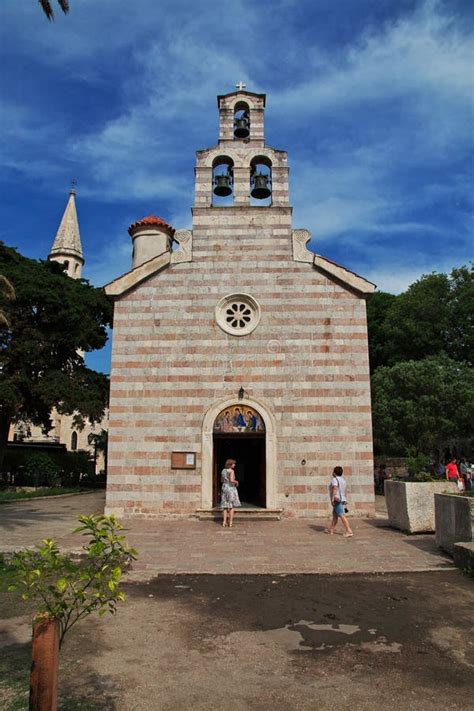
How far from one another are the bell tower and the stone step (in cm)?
942

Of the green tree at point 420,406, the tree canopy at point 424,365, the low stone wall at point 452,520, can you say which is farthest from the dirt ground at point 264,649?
the green tree at point 420,406

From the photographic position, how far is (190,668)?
15.4 feet

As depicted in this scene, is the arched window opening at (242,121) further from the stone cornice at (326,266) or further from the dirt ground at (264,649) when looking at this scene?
the dirt ground at (264,649)

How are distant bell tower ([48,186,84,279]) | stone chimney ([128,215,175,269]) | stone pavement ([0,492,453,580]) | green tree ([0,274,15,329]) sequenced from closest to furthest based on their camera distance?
stone pavement ([0,492,453,580])
green tree ([0,274,15,329])
stone chimney ([128,215,175,269])
distant bell tower ([48,186,84,279])

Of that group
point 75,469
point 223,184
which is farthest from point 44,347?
point 223,184

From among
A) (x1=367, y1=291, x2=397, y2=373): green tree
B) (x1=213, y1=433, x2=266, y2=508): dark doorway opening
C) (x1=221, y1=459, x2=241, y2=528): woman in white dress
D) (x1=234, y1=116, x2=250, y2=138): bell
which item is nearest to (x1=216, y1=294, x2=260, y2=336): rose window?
(x1=213, y1=433, x2=266, y2=508): dark doorway opening

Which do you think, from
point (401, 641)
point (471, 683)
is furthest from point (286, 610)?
point (471, 683)

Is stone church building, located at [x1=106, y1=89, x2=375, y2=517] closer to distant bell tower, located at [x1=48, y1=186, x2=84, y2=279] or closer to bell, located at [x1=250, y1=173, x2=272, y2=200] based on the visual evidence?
bell, located at [x1=250, y1=173, x2=272, y2=200]

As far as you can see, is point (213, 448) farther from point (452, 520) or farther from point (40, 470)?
point (40, 470)

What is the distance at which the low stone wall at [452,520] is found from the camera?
909 centimetres

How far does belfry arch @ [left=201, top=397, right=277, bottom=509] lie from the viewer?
48.8 ft

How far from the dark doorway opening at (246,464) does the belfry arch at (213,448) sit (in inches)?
15.9

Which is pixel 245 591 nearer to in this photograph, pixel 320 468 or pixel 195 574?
pixel 195 574

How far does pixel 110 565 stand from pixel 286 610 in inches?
143
